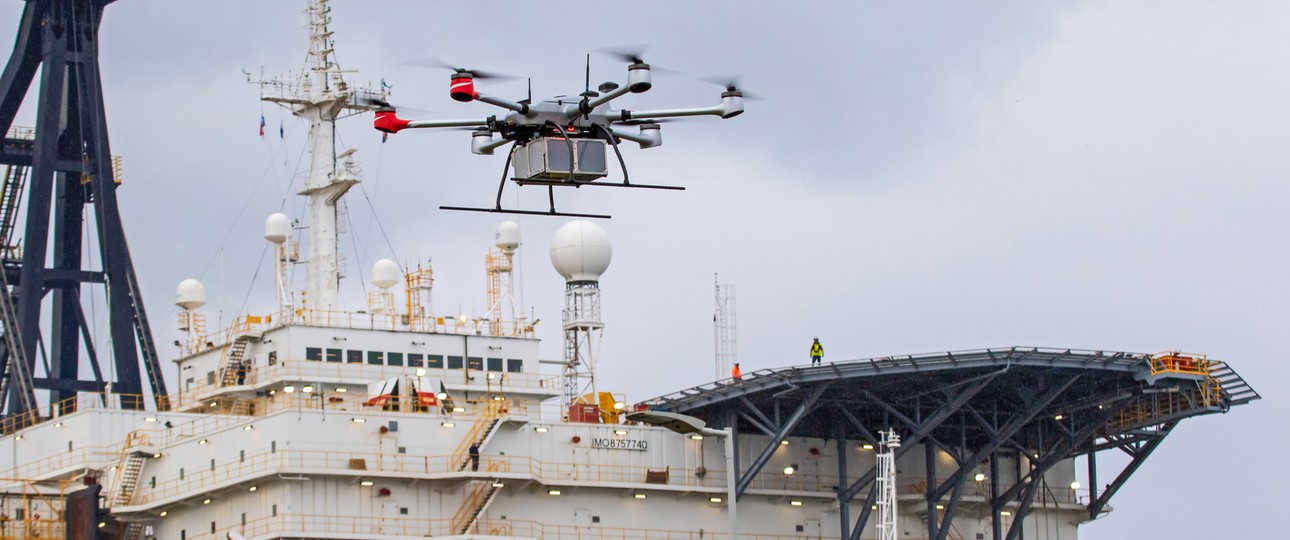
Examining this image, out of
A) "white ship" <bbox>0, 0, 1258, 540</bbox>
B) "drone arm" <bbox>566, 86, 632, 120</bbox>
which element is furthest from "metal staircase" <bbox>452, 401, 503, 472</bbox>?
"drone arm" <bbox>566, 86, 632, 120</bbox>

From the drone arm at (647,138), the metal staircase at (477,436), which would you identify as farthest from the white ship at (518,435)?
the drone arm at (647,138)

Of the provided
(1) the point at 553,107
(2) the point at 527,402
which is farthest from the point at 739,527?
(1) the point at 553,107

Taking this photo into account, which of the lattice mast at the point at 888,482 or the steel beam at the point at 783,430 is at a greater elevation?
the steel beam at the point at 783,430

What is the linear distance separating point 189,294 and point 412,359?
10879 mm

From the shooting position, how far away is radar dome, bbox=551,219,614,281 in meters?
103

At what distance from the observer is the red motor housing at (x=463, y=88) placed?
60.7 metres

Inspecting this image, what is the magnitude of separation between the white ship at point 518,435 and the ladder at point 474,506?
0.30ft

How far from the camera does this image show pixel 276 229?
103 metres

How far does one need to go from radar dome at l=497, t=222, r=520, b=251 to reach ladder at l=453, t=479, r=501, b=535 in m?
18.7

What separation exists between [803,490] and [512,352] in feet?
46.6

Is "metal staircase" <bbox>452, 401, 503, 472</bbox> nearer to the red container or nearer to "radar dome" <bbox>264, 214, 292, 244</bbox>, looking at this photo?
the red container

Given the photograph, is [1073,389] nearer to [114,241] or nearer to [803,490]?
[803,490]

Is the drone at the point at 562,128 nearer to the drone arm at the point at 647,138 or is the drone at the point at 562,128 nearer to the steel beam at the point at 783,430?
the drone arm at the point at 647,138

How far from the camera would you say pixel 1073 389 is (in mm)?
95562
